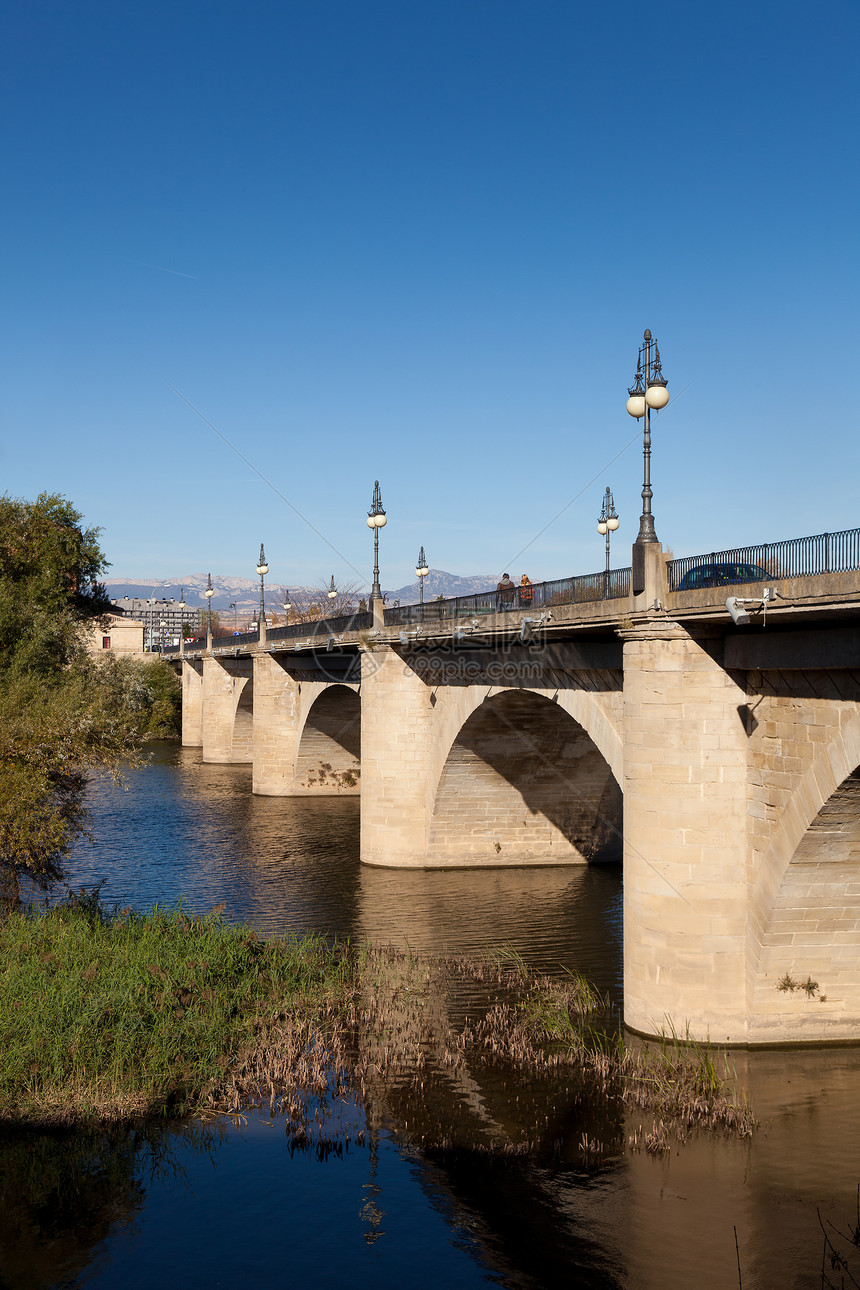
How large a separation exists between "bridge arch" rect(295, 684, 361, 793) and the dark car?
28637 mm

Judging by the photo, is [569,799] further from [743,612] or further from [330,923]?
[743,612]

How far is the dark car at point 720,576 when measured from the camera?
14562 mm

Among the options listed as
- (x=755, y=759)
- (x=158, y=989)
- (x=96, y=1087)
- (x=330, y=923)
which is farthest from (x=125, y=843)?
(x=755, y=759)

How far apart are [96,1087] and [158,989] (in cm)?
257

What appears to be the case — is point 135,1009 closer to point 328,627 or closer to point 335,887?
point 335,887

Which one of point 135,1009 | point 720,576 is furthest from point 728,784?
point 135,1009

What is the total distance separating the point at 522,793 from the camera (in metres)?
30.1

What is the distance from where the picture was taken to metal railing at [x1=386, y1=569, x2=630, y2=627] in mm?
18616

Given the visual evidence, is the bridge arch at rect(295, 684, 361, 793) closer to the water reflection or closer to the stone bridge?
the water reflection

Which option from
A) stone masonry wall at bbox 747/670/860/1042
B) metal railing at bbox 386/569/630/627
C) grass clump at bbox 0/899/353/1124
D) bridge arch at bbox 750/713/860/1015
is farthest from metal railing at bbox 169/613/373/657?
bridge arch at bbox 750/713/860/1015

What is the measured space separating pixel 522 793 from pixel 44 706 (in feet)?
47.7

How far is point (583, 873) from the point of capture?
30.2 metres

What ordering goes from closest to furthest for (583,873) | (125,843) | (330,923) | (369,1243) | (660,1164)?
(369,1243) < (660,1164) < (330,923) < (583,873) < (125,843)

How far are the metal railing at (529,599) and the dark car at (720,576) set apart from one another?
1533 mm
